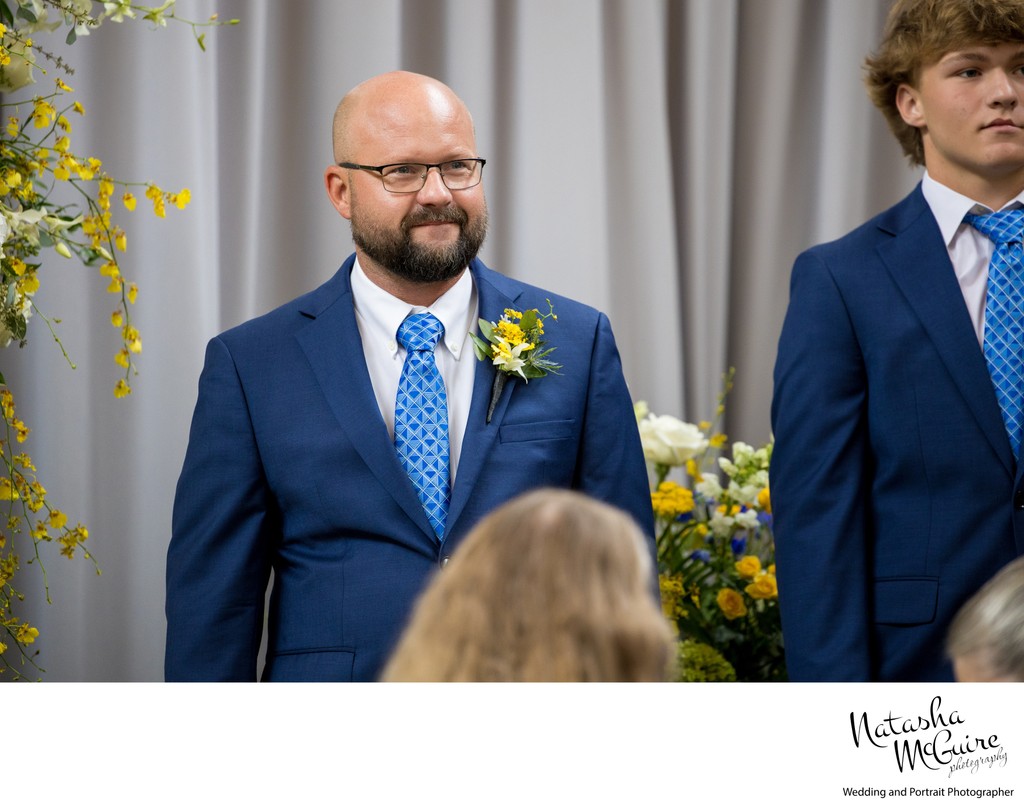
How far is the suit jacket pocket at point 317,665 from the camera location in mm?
1714

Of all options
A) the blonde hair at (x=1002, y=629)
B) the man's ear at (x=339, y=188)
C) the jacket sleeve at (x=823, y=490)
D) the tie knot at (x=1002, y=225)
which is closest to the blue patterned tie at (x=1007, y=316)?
the tie knot at (x=1002, y=225)

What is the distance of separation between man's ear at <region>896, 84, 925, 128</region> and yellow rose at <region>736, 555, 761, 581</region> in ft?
2.57

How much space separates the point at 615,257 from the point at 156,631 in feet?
3.97

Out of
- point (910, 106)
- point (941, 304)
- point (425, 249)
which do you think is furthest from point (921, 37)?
point (425, 249)

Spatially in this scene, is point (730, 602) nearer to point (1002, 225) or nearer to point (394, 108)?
point (1002, 225)

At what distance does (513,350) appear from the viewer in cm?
181

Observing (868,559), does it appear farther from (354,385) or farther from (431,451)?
(354,385)

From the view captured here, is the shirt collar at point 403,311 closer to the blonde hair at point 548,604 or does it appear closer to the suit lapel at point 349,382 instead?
the suit lapel at point 349,382

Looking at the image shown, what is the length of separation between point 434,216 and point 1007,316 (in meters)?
0.79

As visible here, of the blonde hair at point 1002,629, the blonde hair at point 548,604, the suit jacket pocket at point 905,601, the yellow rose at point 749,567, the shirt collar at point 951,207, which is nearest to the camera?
the blonde hair at point 548,604

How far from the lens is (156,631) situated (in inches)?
93.8

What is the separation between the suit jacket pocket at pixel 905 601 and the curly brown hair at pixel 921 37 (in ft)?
2.09

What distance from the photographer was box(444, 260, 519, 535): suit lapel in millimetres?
1728
